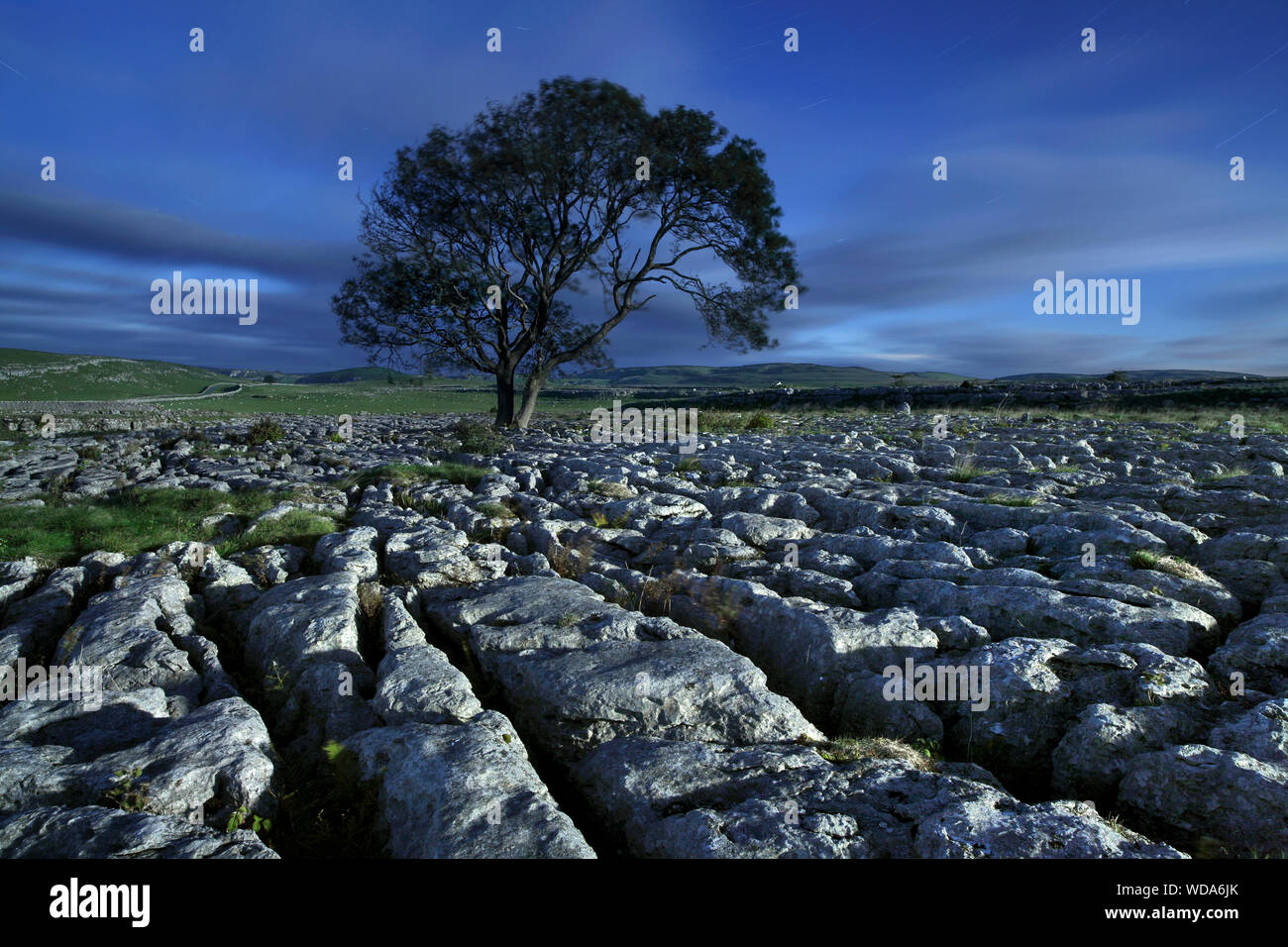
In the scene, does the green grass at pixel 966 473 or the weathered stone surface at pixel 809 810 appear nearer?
the weathered stone surface at pixel 809 810

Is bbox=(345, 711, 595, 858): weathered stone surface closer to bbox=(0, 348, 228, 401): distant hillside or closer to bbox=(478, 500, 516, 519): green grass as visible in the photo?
bbox=(478, 500, 516, 519): green grass

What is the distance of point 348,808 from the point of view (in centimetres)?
493

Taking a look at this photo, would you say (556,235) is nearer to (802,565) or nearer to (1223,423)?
(802,565)

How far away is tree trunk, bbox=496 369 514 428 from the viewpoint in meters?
31.8

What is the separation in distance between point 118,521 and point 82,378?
6553 inches

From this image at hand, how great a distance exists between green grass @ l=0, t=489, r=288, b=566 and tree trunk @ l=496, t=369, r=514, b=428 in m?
18.3

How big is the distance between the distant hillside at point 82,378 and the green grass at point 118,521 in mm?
107193

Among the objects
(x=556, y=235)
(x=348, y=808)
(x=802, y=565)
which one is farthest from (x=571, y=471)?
(x=556, y=235)

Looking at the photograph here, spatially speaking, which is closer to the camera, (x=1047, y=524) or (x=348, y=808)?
(x=348, y=808)

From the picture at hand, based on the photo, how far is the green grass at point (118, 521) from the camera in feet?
33.9

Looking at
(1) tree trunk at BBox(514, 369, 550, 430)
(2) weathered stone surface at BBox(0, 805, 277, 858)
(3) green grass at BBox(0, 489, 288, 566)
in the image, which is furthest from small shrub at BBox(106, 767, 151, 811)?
(1) tree trunk at BBox(514, 369, 550, 430)

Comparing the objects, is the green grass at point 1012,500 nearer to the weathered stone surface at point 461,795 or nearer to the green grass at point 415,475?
the weathered stone surface at point 461,795

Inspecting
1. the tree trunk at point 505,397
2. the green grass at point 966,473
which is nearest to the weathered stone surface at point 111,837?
the green grass at point 966,473

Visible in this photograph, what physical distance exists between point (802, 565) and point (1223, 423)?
28.9 m
